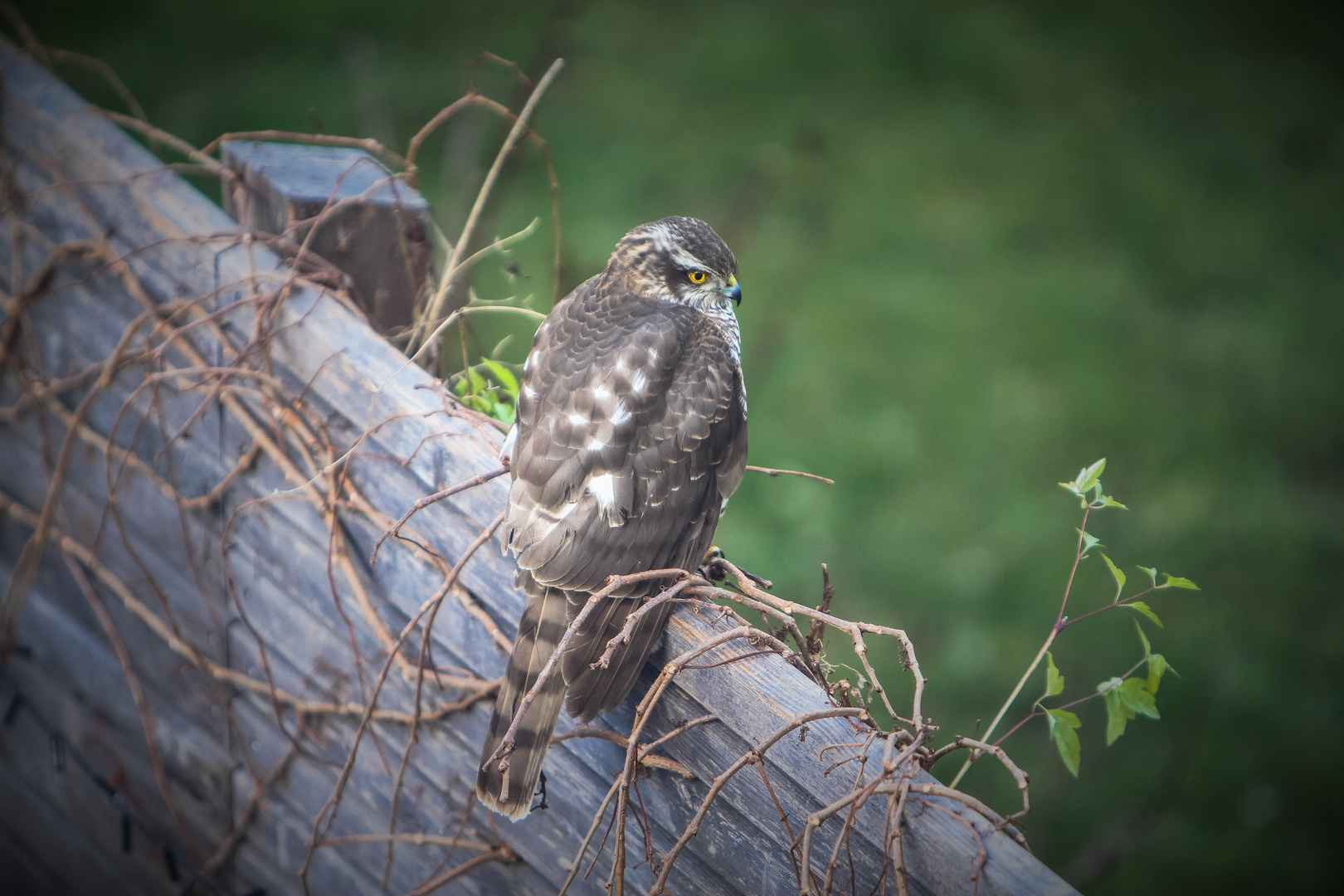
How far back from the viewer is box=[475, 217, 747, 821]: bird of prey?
1.43 meters

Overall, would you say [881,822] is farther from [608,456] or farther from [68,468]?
[68,468]

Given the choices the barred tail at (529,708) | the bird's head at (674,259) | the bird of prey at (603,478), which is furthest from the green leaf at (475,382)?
the barred tail at (529,708)

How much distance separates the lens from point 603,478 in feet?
5.33

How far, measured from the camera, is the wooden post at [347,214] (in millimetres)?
2010

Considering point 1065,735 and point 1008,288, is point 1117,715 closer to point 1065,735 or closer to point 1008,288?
point 1065,735

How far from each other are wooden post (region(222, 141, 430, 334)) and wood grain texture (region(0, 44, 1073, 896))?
10cm

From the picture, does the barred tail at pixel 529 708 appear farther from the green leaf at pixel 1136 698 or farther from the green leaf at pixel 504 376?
the green leaf at pixel 1136 698

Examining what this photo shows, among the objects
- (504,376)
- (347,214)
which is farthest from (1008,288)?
(347,214)

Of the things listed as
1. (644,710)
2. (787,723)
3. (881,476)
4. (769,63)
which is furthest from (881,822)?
(769,63)

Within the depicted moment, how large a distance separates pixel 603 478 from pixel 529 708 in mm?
405

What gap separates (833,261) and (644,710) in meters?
3.73

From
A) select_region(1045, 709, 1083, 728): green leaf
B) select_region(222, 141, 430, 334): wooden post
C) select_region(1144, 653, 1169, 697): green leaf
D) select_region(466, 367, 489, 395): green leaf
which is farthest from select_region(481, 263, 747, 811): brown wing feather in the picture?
select_region(1144, 653, 1169, 697): green leaf

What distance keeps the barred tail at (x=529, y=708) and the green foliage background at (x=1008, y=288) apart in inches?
63.4

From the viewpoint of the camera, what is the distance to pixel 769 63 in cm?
536
